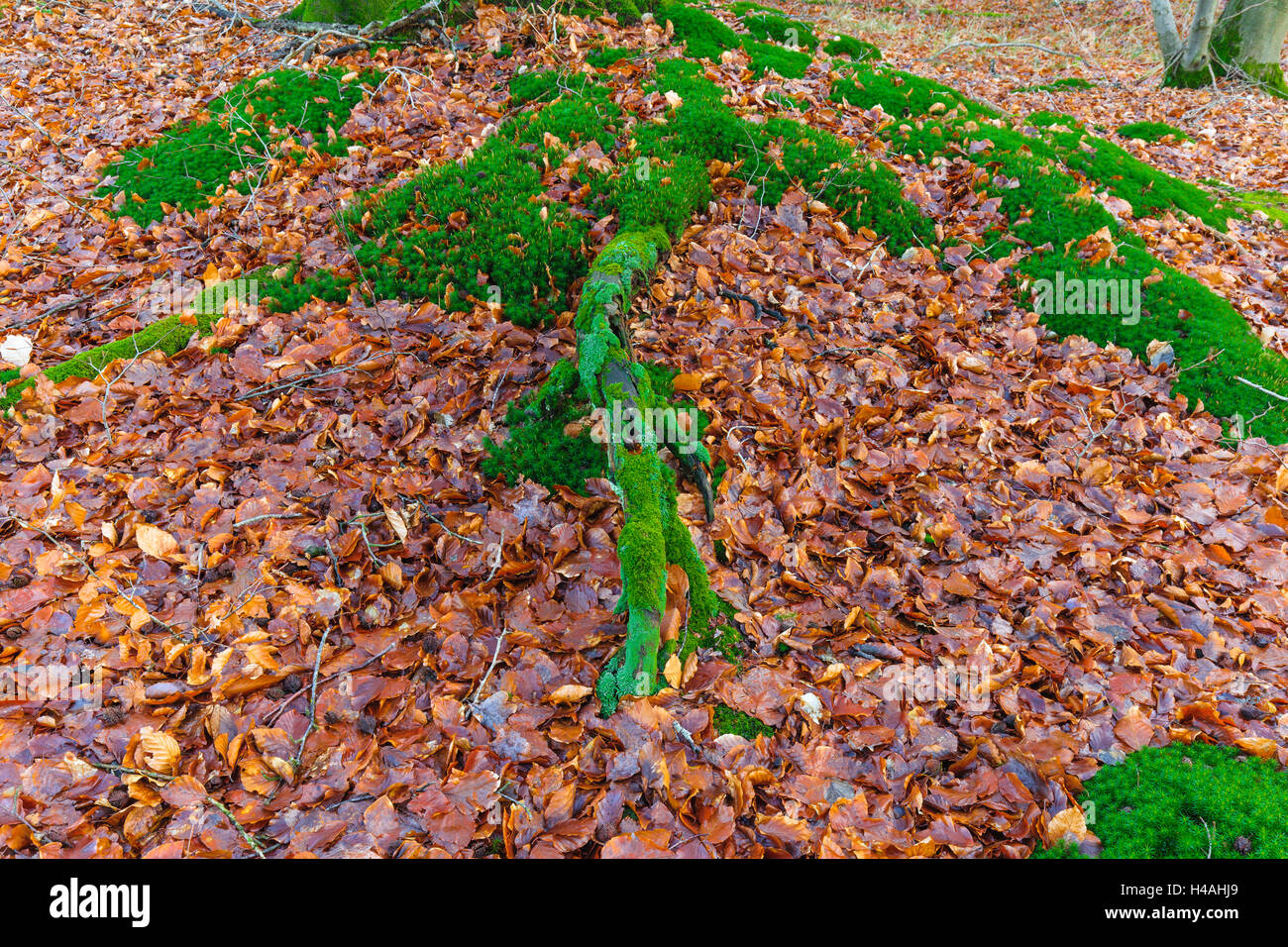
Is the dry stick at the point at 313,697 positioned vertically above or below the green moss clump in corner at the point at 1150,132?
below

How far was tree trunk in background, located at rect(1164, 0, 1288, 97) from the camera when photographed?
10.3 m

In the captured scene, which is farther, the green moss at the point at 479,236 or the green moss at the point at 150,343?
the green moss at the point at 479,236

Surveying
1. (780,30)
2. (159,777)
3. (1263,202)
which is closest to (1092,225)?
(1263,202)

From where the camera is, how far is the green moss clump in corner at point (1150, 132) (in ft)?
28.2

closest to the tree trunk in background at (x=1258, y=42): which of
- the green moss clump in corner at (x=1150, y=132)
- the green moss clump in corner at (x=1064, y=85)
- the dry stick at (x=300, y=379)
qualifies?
the green moss clump in corner at (x=1064, y=85)

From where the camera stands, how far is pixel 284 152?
219 inches

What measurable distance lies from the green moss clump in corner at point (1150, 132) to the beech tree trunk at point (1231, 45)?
10.5 ft

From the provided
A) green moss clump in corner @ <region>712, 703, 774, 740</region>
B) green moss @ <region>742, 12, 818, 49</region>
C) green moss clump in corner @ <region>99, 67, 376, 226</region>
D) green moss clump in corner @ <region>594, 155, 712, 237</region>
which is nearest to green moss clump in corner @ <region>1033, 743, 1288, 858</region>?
green moss clump in corner @ <region>712, 703, 774, 740</region>

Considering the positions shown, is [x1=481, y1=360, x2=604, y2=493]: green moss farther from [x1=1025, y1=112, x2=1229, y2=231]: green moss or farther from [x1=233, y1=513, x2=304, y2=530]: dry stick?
[x1=1025, y1=112, x2=1229, y2=231]: green moss

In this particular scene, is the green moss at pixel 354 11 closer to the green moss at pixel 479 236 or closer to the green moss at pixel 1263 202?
the green moss at pixel 479 236

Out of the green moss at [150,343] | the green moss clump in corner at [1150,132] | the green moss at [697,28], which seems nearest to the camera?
the green moss at [150,343]

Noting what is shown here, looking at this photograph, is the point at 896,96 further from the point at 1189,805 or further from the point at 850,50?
the point at 1189,805

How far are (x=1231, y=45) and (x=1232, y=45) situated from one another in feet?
0.04
